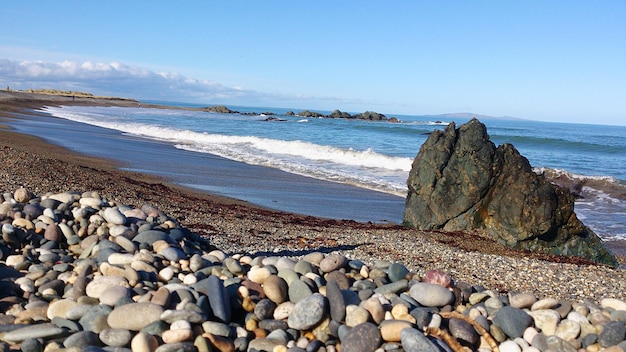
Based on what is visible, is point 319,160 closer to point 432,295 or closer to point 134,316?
point 432,295

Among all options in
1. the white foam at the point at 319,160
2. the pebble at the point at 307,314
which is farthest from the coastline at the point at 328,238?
the white foam at the point at 319,160

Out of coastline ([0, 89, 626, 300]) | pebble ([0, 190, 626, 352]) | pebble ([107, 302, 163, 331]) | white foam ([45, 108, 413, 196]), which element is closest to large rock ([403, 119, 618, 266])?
coastline ([0, 89, 626, 300])

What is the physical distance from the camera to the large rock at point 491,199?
1124 centimetres

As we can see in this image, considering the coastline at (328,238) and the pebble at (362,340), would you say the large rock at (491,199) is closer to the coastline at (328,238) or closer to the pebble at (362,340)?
the coastline at (328,238)

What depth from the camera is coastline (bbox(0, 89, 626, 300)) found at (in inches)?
302

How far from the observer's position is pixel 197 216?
33.5 feet

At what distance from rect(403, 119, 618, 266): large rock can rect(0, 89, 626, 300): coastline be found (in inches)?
26.8

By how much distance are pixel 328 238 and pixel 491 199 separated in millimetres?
4652

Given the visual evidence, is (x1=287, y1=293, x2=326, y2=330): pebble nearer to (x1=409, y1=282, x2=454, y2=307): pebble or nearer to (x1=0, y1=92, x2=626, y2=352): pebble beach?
(x1=0, y1=92, x2=626, y2=352): pebble beach

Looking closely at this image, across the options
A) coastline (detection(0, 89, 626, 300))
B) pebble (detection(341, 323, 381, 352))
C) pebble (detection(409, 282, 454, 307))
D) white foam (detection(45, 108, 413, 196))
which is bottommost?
white foam (detection(45, 108, 413, 196))

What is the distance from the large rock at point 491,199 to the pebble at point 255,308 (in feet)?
23.7

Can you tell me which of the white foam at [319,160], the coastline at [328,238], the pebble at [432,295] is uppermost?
the pebble at [432,295]

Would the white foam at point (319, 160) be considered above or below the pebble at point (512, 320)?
below

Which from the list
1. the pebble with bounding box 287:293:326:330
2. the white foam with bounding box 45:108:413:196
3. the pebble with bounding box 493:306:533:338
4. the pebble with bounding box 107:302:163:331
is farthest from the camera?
the white foam with bounding box 45:108:413:196
